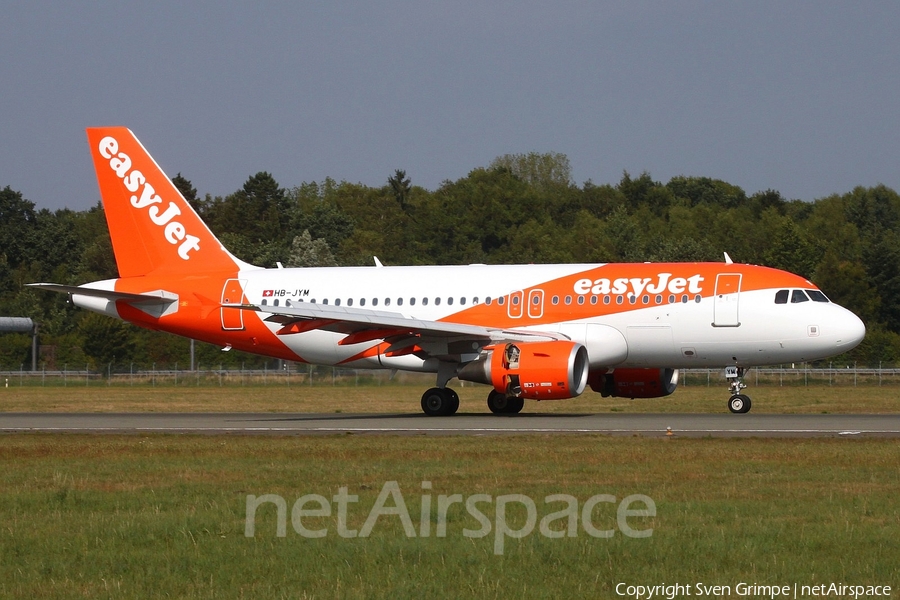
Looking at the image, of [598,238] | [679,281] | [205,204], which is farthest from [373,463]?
[205,204]

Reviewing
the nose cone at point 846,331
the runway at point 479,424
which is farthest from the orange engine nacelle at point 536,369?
the nose cone at point 846,331

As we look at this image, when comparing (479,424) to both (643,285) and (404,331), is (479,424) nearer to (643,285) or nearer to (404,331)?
(404,331)

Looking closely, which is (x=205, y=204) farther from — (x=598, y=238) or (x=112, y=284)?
(x=112, y=284)

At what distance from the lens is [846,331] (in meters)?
27.6

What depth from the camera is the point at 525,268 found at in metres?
29.9

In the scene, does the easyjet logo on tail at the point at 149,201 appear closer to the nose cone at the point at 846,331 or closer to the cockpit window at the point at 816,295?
the cockpit window at the point at 816,295

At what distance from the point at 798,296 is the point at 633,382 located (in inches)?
178

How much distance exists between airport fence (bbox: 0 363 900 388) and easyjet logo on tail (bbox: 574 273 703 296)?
13.6 meters

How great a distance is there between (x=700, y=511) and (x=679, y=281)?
16909mm

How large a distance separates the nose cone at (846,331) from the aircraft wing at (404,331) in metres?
6.10

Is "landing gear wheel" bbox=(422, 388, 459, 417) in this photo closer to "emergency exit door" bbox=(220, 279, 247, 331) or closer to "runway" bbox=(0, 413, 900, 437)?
"runway" bbox=(0, 413, 900, 437)

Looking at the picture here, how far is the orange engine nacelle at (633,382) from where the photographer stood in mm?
29953

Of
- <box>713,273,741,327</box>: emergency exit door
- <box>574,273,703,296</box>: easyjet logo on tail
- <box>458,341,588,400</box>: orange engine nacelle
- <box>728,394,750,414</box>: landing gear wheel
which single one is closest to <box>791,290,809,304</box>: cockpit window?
<box>713,273,741,327</box>: emergency exit door

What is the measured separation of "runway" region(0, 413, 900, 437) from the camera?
22203mm
